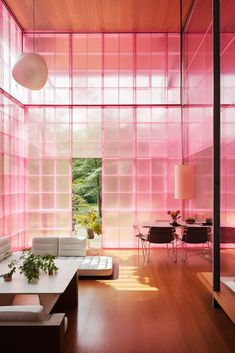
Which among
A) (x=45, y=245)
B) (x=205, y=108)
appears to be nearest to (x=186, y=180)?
(x=205, y=108)

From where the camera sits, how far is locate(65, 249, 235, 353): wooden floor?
350cm

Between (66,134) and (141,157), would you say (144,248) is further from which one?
(66,134)

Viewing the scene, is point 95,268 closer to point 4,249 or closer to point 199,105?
point 4,249

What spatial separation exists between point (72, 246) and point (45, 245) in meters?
0.55

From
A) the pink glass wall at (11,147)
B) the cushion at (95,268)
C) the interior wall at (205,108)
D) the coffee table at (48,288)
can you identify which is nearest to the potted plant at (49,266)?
the coffee table at (48,288)

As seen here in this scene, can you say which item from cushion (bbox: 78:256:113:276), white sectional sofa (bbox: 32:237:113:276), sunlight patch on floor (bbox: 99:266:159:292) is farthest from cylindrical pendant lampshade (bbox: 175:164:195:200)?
cushion (bbox: 78:256:113:276)

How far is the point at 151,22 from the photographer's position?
26.7 feet

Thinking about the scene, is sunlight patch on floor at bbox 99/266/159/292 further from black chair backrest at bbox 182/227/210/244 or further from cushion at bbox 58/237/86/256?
black chair backrest at bbox 182/227/210/244

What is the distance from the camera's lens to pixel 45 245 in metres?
6.74

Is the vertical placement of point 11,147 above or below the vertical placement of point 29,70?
below

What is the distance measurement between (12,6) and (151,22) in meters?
3.27

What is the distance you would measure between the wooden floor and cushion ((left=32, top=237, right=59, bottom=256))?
1.23 metres

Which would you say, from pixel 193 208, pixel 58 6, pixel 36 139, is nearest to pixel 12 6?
pixel 58 6

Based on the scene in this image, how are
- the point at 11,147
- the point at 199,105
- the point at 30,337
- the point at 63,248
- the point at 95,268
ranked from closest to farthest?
the point at 30,337 < the point at 95,268 < the point at 63,248 < the point at 199,105 < the point at 11,147
